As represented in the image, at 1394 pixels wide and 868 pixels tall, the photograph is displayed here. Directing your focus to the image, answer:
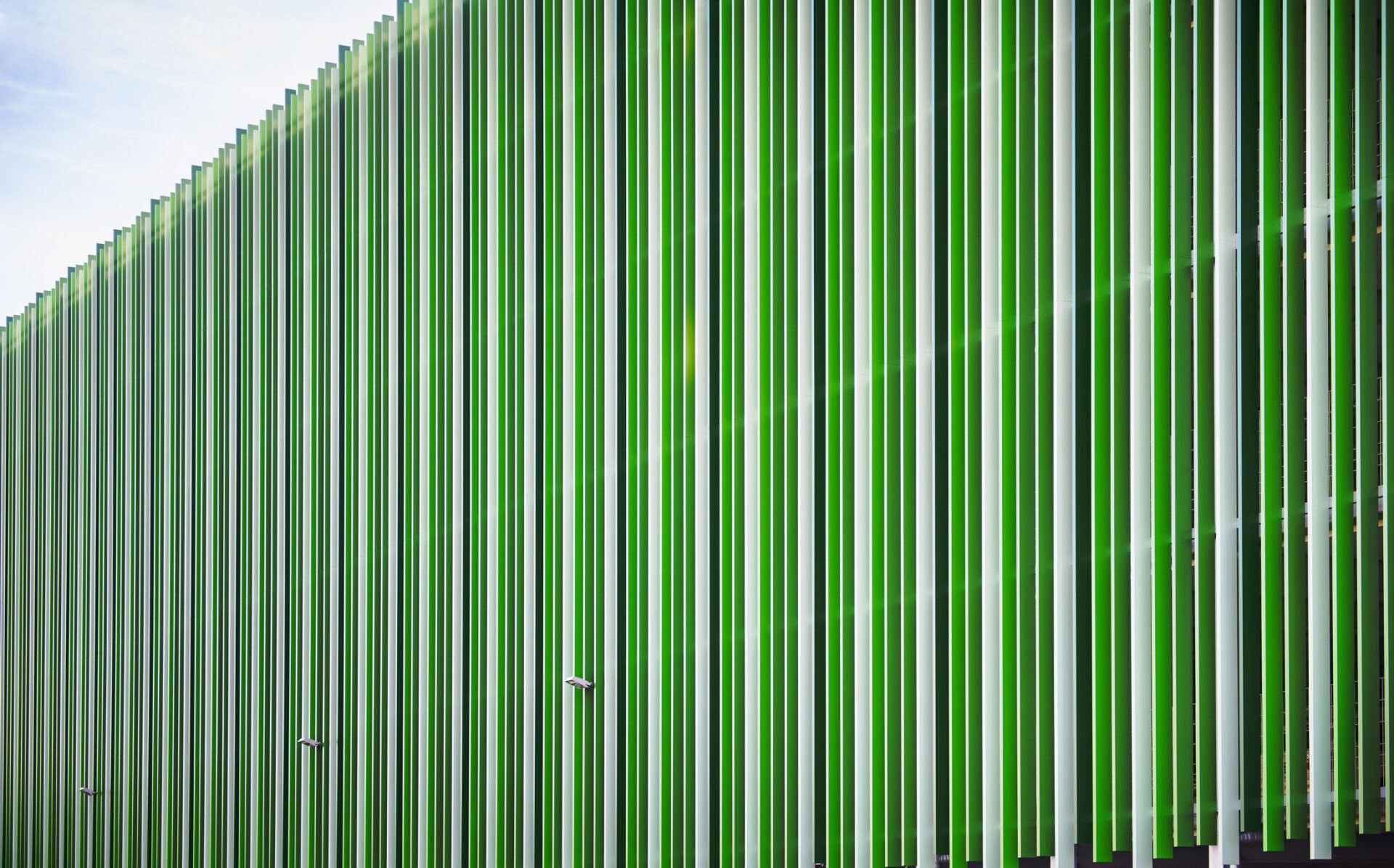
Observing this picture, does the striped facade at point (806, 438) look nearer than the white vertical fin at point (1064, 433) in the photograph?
Yes

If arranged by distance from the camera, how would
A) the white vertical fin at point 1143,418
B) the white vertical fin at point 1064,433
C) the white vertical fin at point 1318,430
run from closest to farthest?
the white vertical fin at point 1318,430 < the white vertical fin at point 1143,418 < the white vertical fin at point 1064,433

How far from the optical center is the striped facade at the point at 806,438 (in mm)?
2770

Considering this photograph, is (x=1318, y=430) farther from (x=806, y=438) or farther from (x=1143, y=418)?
(x=806, y=438)

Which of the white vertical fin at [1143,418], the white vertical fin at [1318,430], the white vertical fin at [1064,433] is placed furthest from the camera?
the white vertical fin at [1064,433]

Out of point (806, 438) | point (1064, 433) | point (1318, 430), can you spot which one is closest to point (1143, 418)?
point (1064, 433)

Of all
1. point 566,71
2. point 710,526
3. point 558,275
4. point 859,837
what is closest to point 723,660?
point 710,526

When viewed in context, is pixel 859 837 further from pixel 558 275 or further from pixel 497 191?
pixel 497 191

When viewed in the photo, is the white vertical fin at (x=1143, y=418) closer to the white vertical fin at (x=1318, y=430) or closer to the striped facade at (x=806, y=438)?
the striped facade at (x=806, y=438)

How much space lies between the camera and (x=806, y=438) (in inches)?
140

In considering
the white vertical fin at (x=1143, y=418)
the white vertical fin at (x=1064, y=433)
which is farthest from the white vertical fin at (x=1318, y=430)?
the white vertical fin at (x=1064, y=433)

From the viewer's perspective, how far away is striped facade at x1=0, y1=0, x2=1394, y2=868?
277 cm

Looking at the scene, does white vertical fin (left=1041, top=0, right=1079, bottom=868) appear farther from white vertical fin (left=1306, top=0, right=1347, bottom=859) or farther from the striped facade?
white vertical fin (left=1306, top=0, right=1347, bottom=859)

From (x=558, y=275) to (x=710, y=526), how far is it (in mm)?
1086

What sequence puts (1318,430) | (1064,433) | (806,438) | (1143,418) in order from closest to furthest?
(1318,430) → (1143,418) → (1064,433) → (806,438)
